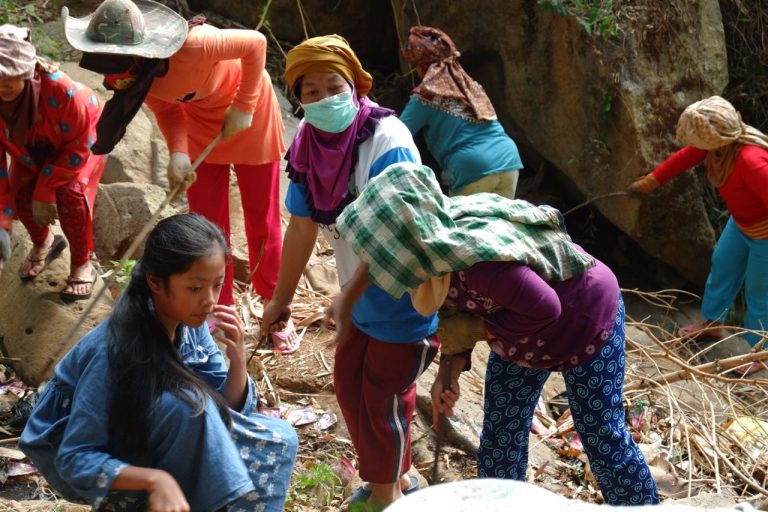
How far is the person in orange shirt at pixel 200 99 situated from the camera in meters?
3.97

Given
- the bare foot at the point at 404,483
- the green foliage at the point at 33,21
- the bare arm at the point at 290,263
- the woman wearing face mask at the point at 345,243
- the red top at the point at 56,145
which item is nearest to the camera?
the woman wearing face mask at the point at 345,243

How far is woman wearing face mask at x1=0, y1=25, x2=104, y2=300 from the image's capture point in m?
4.21

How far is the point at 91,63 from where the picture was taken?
3.91 m

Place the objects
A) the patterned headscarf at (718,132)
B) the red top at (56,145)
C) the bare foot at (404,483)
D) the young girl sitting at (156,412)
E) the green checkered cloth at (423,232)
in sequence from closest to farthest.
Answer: the young girl sitting at (156,412) < the green checkered cloth at (423,232) < the bare foot at (404,483) < the red top at (56,145) < the patterned headscarf at (718,132)

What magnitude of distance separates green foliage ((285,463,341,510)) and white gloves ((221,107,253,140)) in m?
1.68

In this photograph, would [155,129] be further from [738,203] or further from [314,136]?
[738,203]

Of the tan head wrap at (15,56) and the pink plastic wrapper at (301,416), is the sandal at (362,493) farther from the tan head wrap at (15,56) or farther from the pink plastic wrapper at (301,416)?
the tan head wrap at (15,56)

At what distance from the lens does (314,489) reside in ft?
12.5

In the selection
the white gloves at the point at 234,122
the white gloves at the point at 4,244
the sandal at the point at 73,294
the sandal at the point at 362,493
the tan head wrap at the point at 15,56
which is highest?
the tan head wrap at the point at 15,56

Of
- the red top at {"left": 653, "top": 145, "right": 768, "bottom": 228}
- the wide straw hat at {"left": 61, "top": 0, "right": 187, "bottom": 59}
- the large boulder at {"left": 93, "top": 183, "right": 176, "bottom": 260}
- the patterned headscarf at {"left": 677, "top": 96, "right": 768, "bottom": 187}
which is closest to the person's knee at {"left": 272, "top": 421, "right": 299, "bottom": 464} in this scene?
the wide straw hat at {"left": 61, "top": 0, "right": 187, "bottom": 59}

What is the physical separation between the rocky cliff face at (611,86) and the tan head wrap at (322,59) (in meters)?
3.91

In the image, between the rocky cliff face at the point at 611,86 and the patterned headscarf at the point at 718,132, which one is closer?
the patterned headscarf at the point at 718,132

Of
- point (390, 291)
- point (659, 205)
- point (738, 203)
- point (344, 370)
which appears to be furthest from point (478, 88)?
point (390, 291)

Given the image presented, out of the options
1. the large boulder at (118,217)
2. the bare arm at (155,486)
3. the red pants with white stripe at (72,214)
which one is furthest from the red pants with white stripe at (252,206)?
the bare arm at (155,486)
